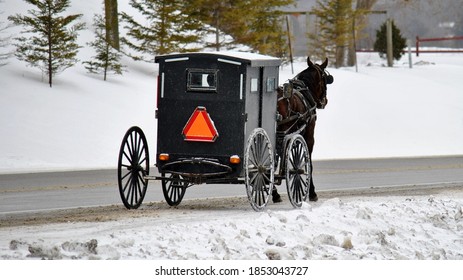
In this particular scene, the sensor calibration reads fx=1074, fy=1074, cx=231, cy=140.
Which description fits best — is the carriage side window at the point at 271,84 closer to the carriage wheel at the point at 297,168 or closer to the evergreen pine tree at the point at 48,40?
the carriage wheel at the point at 297,168

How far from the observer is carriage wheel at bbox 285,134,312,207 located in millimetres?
14531

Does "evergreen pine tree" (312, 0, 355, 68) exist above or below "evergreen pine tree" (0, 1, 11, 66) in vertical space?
above

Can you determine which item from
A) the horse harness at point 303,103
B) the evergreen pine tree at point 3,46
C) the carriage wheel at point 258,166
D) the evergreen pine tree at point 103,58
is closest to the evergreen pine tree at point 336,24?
the evergreen pine tree at point 103,58

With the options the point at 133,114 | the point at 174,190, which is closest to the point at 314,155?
the point at 133,114

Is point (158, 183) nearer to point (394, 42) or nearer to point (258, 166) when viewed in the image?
point (258, 166)

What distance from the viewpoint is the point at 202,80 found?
13789mm

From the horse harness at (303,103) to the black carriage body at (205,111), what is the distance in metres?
1.49

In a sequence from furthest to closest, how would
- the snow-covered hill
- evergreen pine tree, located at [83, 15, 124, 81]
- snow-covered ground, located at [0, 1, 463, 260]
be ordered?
1. evergreen pine tree, located at [83, 15, 124, 81]
2. the snow-covered hill
3. snow-covered ground, located at [0, 1, 463, 260]

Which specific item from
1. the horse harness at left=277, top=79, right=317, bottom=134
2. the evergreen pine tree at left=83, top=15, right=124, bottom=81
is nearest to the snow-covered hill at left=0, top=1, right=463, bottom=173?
the evergreen pine tree at left=83, top=15, right=124, bottom=81

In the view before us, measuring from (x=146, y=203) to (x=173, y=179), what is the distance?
193 centimetres

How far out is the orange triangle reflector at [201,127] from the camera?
13703 mm

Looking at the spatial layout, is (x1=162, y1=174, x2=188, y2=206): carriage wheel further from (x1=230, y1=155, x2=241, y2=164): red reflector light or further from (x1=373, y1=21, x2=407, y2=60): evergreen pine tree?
(x1=373, y1=21, x2=407, y2=60): evergreen pine tree

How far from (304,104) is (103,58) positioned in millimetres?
15279

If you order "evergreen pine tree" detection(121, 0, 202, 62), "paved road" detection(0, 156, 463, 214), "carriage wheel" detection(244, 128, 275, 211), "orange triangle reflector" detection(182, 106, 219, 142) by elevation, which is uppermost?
"evergreen pine tree" detection(121, 0, 202, 62)
